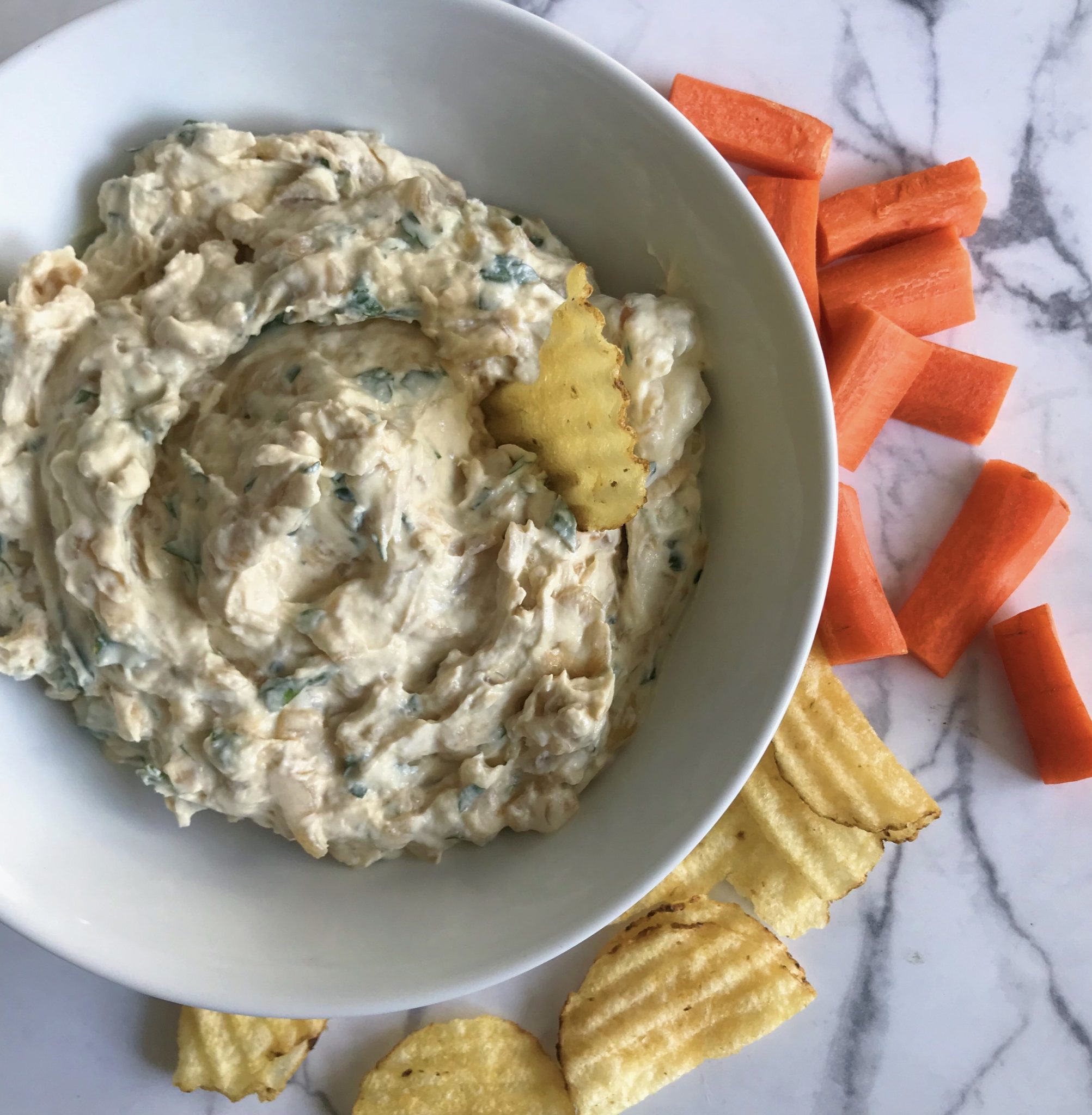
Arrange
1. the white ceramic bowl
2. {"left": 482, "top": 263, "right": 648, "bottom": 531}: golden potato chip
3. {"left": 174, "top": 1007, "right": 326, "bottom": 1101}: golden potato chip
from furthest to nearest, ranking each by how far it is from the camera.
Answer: {"left": 174, "top": 1007, "right": 326, "bottom": 1101}: golden potato chip
the white ceramic bowl
{"left": 482, "top": 263, "right": 648, "bottom": 531}: golden potato chip

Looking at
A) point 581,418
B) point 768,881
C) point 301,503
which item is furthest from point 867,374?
point 301,503

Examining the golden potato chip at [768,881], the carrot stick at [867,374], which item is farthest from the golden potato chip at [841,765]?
the carrot stick at [867,374]

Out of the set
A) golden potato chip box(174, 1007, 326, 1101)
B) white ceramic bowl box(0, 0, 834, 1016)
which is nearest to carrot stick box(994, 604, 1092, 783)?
white ceramic bowl box(0, 0, 834, 1016)

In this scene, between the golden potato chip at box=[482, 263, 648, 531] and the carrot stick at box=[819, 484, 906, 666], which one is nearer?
the golden potato chip at box=[482, 263, 648, 531]

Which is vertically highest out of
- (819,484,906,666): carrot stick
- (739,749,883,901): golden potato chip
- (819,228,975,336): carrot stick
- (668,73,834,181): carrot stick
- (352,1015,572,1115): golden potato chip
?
(668,73,834,181): carrot stick

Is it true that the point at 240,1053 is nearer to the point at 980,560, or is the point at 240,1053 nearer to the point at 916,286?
the point at 980,560

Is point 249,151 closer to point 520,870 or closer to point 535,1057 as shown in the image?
point 520,870

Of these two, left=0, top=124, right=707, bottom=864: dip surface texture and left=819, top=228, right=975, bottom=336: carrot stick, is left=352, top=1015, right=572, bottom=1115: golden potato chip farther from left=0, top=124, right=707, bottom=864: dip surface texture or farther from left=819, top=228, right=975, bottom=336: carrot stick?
left=819, top=228, right=975, bottom=336: carrot stick
